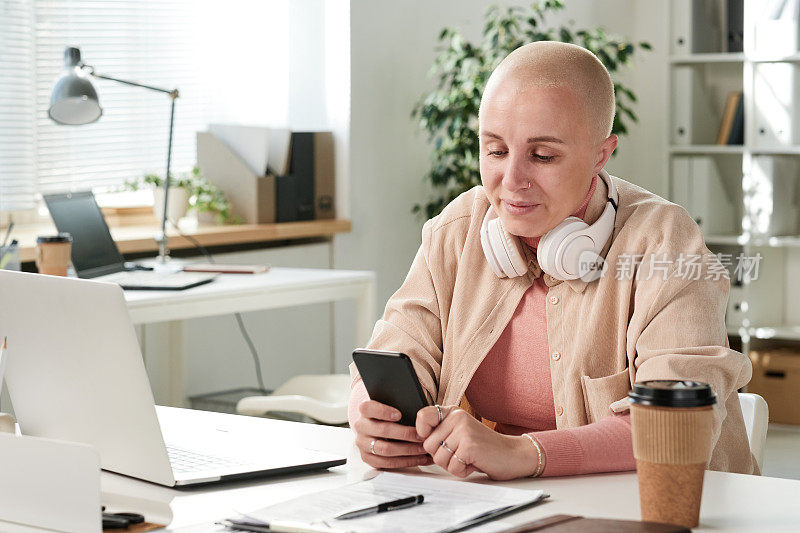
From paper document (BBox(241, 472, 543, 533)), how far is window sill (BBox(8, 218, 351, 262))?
2.33m

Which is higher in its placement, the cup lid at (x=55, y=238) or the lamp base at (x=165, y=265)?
the cup lid at (x=55, y=238)

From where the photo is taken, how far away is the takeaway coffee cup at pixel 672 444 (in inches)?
42.9

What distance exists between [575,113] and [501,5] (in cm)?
343

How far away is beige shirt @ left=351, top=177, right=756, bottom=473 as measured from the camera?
148 centimetres

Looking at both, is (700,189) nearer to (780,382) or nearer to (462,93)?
(780,382)

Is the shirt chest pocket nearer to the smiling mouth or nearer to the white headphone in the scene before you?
the white headphone

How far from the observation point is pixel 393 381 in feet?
4.61

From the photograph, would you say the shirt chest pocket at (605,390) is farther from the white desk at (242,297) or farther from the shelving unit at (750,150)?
the shelving unit at (750,150)

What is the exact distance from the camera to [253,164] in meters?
4.09

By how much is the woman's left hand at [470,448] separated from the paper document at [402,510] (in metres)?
0.03

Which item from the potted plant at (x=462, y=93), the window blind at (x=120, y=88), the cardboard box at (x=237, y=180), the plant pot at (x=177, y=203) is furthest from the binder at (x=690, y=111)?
the plant pot at (x=177, y=203)

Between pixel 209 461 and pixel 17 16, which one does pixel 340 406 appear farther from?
pixel 17 16

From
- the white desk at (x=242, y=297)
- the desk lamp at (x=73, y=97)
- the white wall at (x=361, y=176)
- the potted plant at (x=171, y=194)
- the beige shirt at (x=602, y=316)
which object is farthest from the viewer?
the white wall at (x=361, y=176)

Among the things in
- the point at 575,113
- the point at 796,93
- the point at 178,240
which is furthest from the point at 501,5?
the point at 575,113
